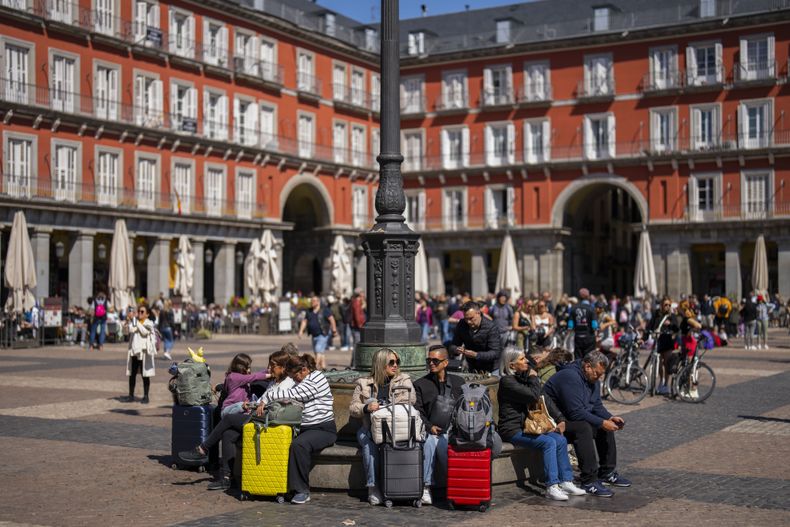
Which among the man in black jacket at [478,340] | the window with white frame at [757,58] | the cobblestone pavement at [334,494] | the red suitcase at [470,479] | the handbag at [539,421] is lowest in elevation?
the cobblestone pavement at [334,494]

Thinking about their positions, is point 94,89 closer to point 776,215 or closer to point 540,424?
point 776,215

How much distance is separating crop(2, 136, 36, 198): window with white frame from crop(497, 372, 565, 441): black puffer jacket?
112 ft

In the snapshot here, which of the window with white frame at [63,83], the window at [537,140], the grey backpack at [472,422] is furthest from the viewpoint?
the window at [537,140]

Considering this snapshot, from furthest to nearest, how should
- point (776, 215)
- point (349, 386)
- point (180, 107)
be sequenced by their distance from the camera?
1. point (776, 215)
2. point (180, 107)
3. point (349, 386)

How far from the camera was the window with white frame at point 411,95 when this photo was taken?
64250mm

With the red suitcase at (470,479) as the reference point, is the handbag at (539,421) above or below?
above

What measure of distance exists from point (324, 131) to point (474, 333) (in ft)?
154

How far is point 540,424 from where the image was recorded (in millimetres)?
10438

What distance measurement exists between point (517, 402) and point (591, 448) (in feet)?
2.76

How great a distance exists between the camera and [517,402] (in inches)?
415

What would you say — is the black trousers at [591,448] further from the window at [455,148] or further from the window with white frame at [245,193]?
A: the window at [455,148]

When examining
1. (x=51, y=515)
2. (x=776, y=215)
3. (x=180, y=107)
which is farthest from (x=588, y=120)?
(x=51, y=515)

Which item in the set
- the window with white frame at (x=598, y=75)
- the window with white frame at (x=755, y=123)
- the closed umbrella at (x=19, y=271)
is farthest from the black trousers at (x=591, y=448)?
the window with white frame at (x=598, y=75)

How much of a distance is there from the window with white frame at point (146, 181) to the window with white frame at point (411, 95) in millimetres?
20570
